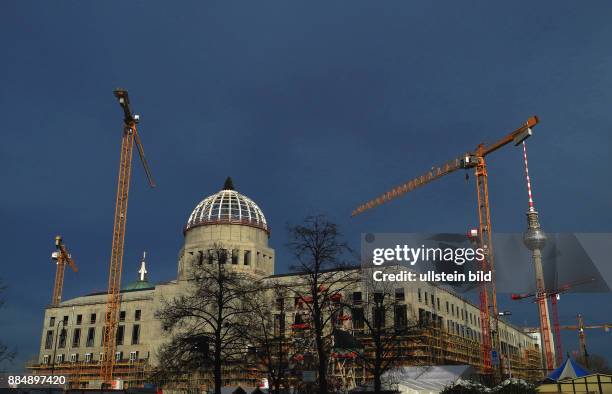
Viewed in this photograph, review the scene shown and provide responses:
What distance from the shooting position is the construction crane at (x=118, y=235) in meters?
97.5

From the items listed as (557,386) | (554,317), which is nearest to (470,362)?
(557,386)

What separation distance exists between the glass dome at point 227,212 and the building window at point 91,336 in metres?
26.0

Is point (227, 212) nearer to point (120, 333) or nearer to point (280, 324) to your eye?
point (120, 333)

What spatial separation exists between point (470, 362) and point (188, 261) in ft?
149

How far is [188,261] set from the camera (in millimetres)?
93938

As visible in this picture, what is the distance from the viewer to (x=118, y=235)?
353ft

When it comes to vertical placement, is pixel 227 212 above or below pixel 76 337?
above

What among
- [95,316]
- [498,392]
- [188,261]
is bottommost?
[498,392]

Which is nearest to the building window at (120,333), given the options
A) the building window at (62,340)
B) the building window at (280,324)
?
the building window at (62,340)

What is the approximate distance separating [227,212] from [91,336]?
34052 mm

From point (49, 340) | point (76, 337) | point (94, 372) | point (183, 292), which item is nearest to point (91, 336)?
point (76, 337)

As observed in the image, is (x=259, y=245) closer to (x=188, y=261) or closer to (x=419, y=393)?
(x=188, y=261)

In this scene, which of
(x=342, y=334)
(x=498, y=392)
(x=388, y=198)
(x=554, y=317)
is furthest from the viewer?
(x=554, y=317)

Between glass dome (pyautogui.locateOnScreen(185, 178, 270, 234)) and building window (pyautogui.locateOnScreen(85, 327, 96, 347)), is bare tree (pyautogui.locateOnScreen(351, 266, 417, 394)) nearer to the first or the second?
glass dome (pyautogui.locateOnScreen(185, 178, 270, 234))
